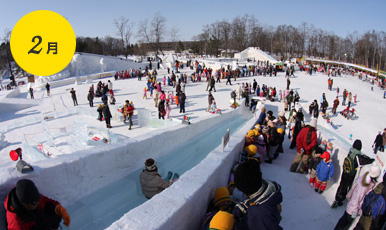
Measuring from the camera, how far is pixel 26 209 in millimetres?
2734

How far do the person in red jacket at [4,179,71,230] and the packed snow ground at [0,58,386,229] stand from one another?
0.62 meters

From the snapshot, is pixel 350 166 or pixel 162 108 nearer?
pixel 350 166

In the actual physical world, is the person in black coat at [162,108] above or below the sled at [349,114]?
above

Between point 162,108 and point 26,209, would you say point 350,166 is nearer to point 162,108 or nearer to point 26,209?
point 26,209

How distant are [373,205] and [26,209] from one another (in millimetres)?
4750

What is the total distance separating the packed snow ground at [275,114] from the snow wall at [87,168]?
13cm

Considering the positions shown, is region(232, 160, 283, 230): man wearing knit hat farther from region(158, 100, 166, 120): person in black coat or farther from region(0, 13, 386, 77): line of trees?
region(0, 13, 386, 77): line of trees

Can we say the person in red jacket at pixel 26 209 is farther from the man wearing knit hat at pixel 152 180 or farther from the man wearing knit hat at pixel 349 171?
the man wearing knit hat at pixel 349 171

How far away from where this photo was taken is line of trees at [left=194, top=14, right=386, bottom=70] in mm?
71312

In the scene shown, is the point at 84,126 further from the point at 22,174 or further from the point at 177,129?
the point at 22,174

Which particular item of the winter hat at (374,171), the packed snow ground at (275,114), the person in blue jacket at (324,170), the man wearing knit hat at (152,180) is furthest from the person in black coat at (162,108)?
the winter hat at (374,171)

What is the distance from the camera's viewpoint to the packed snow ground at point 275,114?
4305 mm

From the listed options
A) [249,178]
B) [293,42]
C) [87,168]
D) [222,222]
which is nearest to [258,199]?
[249,178]

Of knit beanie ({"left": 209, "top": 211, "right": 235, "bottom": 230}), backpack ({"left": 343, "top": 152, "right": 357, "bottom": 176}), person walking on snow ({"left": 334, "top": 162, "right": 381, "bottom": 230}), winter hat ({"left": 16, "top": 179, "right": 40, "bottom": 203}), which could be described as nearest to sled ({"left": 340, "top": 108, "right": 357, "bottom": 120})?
backpack ({"left": 343, "top": 152, "right": 357, "bottom": 176})
